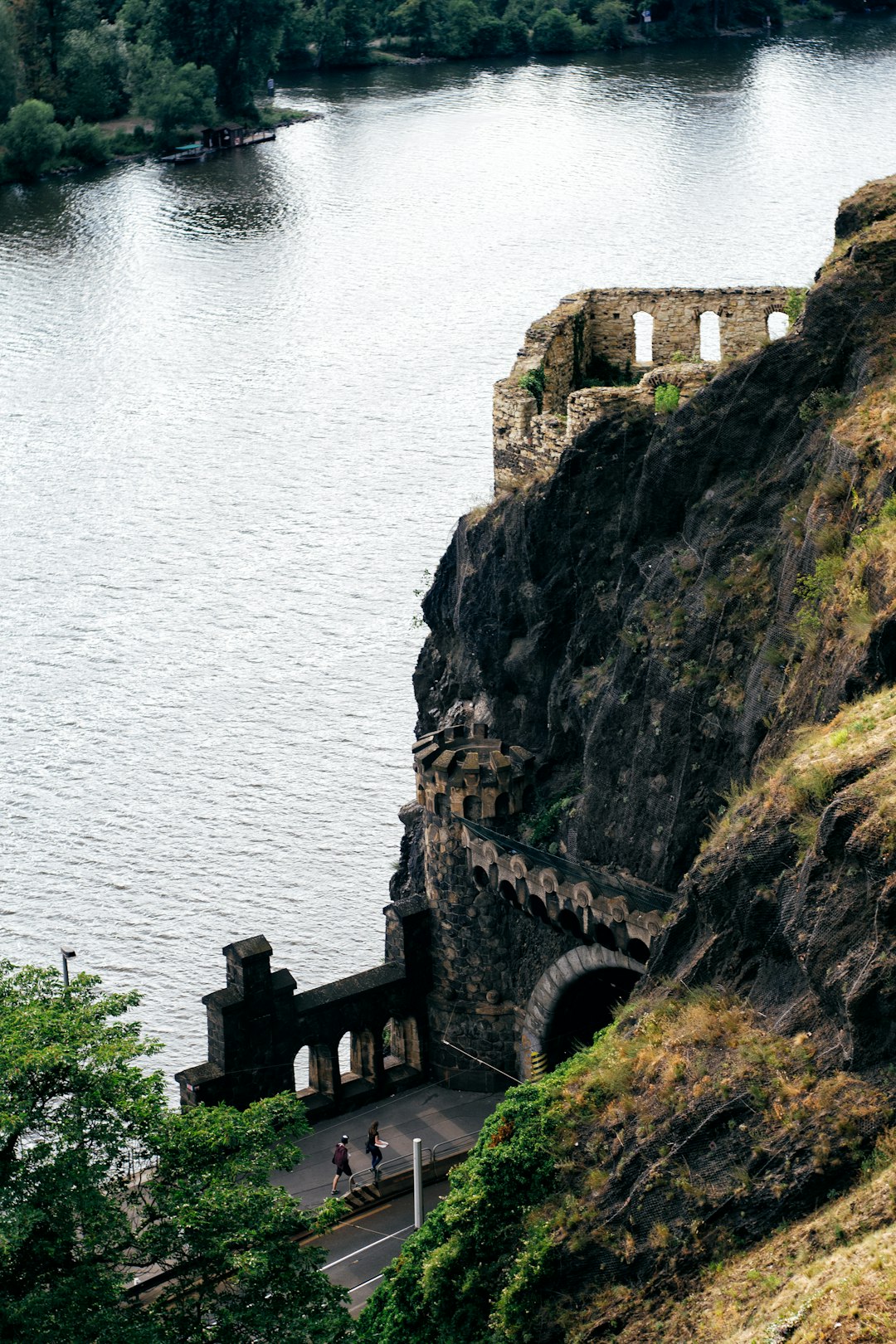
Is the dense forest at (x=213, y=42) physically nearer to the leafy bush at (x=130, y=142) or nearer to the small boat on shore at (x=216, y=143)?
the leafy bush at (x=130, y=142)

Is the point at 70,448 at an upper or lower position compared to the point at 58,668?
upper

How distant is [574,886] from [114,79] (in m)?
95.3

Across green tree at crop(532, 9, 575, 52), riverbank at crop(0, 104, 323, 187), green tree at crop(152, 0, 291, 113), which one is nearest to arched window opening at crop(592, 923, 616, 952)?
riverbank at crop(0, 104, 323, 187)

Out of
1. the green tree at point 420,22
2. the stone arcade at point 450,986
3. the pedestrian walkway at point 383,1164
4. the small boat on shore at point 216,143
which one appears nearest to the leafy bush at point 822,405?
the stone arcade at point 450,986

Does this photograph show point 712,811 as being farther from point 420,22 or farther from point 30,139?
point 420,22

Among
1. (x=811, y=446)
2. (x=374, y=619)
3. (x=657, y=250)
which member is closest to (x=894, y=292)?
(x=811, y=446)

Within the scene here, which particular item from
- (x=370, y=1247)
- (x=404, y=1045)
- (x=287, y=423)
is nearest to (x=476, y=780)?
(x=404, y=1045)

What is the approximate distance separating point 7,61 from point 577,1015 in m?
87.0

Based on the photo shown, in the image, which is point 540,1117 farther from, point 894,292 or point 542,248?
point 542,248

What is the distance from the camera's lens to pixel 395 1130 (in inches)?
1962

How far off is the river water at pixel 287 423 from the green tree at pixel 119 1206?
60.0 feet

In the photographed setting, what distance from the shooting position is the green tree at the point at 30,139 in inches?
4715

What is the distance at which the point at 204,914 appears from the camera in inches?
2440

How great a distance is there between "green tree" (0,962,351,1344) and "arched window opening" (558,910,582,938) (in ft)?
32.2
